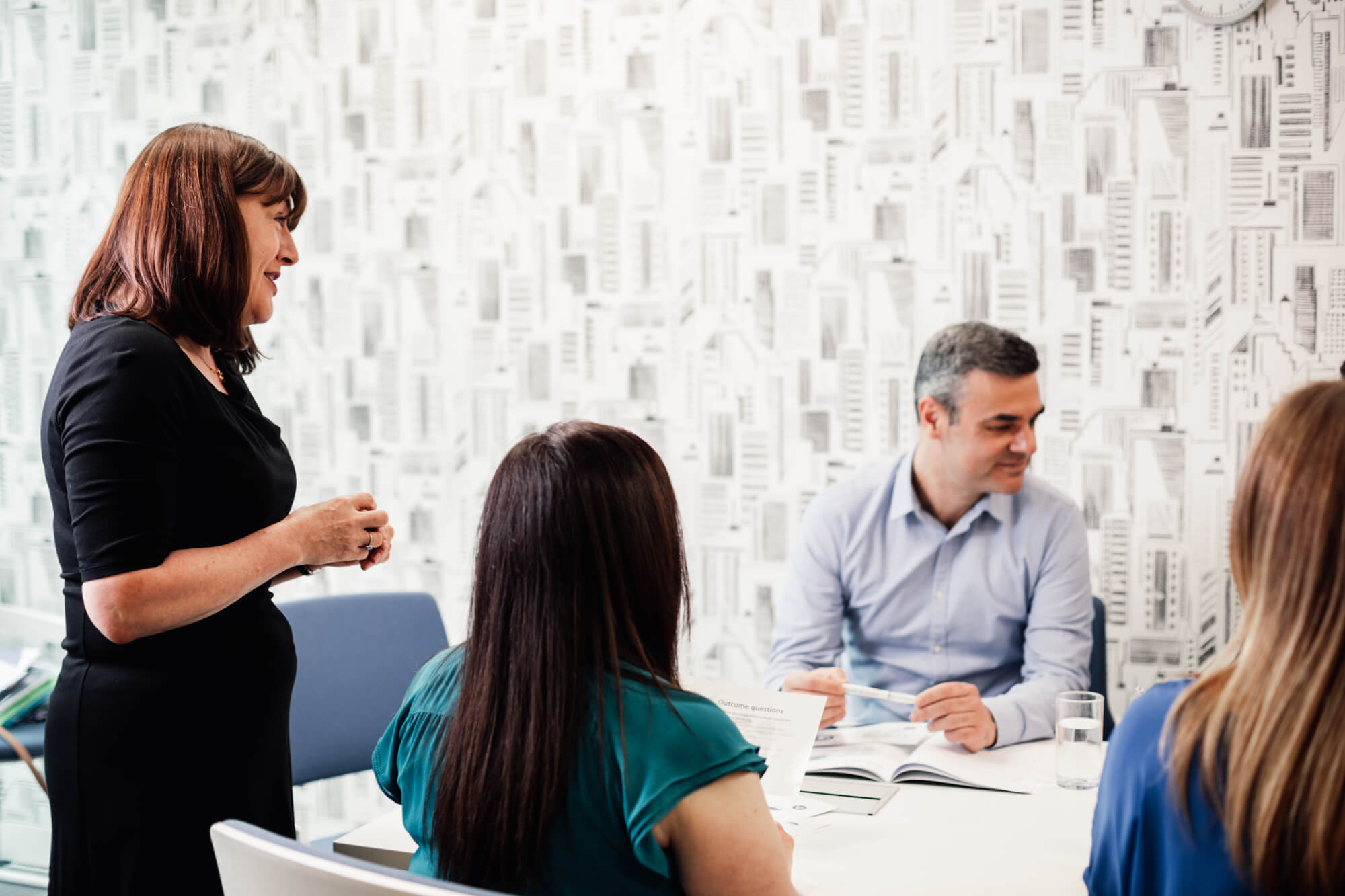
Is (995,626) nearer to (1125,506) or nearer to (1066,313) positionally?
(1125,506)

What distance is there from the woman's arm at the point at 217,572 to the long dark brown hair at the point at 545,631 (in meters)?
0.43

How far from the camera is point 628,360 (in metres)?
2.88

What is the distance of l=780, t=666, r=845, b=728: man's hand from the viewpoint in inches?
71.6

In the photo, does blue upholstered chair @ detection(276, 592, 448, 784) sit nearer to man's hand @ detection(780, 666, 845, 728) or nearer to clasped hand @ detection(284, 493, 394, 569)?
clasped hand @ detection(284, 493, 394, 569)

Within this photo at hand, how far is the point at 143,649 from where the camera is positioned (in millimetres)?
1385

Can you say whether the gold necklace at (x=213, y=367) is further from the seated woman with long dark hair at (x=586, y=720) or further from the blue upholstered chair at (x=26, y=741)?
the blue upholstered chair at (x=26, y=741)

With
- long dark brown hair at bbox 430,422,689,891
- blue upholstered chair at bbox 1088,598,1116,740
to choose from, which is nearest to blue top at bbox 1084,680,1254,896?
long dark brown hair at bbox 430,422,689,891

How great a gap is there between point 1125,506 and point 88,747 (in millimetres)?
2106

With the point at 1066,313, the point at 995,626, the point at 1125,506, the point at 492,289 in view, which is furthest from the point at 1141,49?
the point at 492,289

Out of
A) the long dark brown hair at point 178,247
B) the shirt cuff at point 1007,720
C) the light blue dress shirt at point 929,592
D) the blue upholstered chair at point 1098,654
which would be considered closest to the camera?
the long dark brown hair at point 178,247

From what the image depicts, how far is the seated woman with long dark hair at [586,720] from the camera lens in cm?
103

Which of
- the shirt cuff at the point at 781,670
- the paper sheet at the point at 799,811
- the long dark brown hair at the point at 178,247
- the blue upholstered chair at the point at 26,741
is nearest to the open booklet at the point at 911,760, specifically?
the paper sheet at the point at 799,811

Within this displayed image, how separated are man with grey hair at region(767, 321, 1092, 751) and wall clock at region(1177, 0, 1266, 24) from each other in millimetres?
844

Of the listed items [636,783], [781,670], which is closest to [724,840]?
[636,783]
